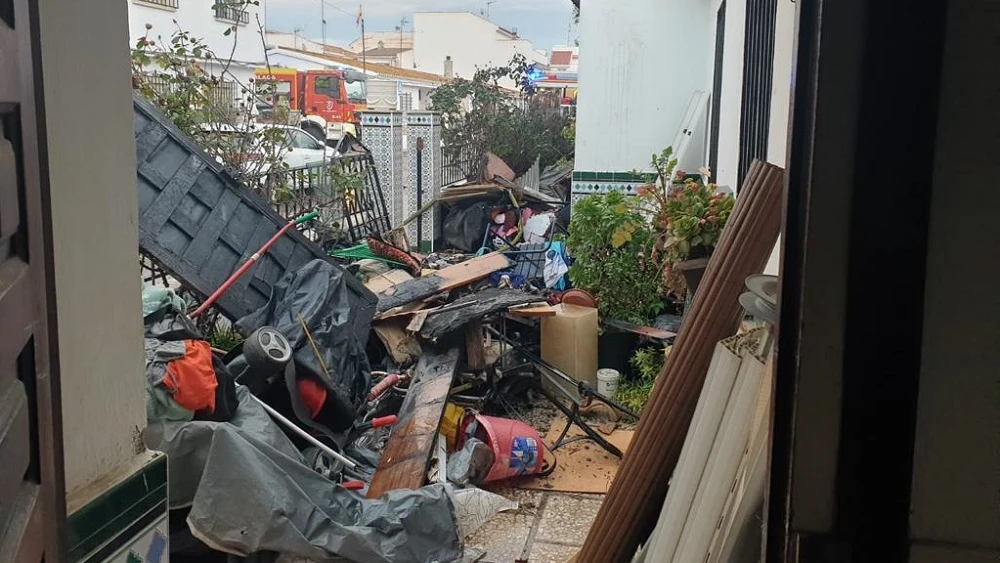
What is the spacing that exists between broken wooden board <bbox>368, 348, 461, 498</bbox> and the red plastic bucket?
0.98 feet

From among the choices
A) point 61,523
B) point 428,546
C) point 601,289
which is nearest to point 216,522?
point 428,546

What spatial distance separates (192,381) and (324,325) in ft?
5.60

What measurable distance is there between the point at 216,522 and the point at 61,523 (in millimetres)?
1983

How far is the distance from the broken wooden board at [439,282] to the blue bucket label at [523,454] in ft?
6.17

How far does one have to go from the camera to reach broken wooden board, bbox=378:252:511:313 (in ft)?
20.5

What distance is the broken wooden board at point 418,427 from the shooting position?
13.8ft

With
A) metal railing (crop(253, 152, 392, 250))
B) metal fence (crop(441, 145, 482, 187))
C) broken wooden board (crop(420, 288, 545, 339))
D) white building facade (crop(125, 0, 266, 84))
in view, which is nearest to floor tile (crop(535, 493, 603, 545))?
broken wooden board (crop(420, 288, 545, 339))

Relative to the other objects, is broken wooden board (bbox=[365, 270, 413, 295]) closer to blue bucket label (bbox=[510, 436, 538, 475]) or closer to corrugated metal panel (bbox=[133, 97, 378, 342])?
corrugated metal panel (bbox=[133, 97, 378, 342])

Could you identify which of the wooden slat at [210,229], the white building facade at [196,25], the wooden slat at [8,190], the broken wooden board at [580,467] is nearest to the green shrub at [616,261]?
the broken wooden board at [580,467]

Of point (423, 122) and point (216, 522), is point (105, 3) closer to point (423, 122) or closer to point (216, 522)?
point (216, 522)

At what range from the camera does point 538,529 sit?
420 cm

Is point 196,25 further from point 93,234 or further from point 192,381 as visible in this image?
point 93,234

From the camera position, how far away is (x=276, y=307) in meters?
5.25

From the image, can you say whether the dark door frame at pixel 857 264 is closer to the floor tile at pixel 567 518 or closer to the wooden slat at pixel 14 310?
the wooden slat at pixel 14 310
